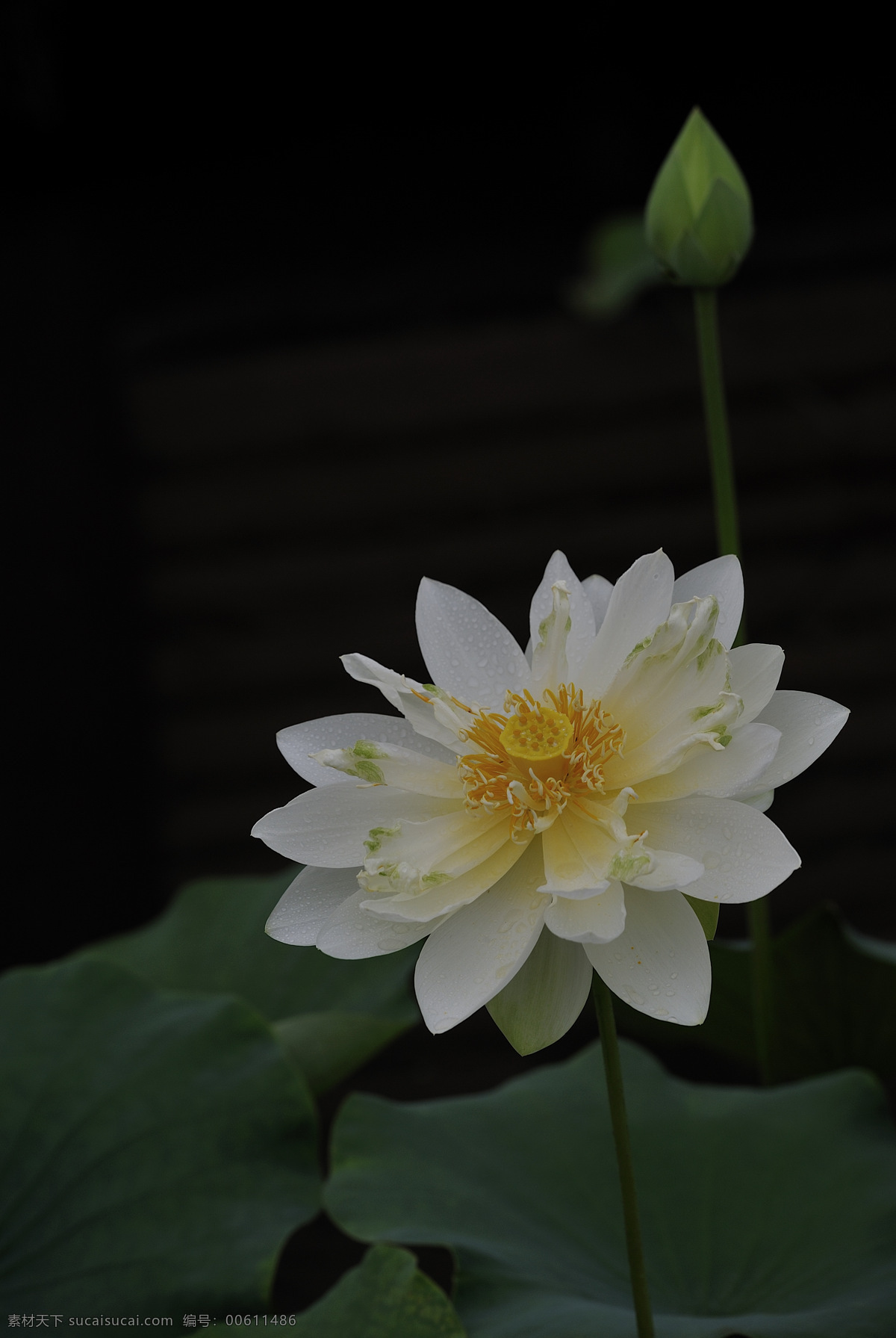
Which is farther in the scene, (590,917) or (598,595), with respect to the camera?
(598,595)

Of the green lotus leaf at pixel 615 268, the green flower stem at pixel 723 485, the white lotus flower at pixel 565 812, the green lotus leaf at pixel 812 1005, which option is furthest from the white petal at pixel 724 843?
the green lotus leaf at pixel 615 268

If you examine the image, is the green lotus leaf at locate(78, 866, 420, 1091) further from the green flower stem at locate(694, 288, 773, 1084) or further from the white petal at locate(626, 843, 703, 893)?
the white petal at locate(626, 843, 703, 893)

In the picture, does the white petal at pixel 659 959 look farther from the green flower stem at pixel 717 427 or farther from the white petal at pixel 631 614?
the green flower stem at pixel 717 427

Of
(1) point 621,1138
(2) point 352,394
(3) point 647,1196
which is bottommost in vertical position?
(3) point 647,1196

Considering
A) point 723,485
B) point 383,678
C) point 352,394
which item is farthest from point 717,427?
point 352,394

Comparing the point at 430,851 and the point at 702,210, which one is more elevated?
the point at 702,210

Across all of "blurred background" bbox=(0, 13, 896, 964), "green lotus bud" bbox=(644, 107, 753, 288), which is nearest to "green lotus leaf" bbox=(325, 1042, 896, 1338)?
"green lotus bud" bbox=(644, 107, 753, 288)

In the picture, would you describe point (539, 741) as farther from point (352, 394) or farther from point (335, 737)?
point (352, 394)
